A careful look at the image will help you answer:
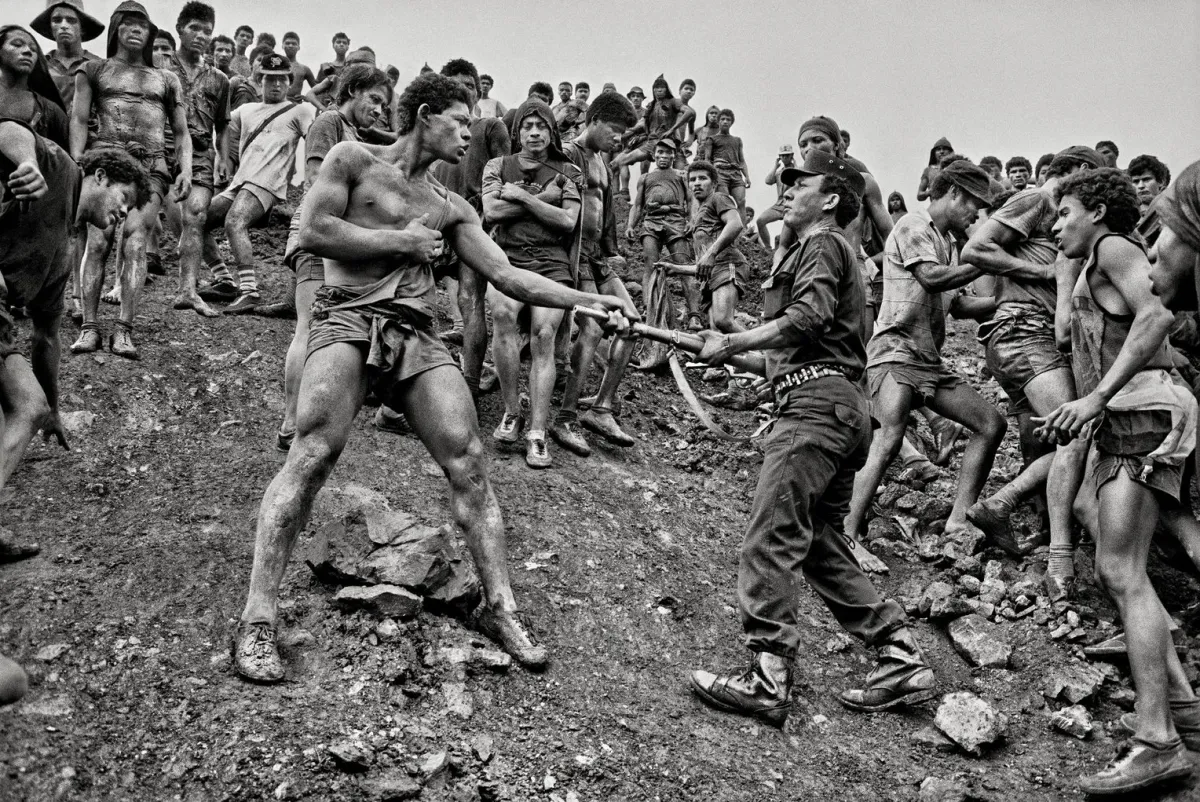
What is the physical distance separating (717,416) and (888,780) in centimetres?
550

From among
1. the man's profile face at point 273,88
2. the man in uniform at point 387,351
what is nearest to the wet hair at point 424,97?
the man in uniform at point 387,351

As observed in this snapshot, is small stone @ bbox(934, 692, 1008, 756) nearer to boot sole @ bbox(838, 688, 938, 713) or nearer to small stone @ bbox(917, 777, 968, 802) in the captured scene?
boot sole @ bbox(838, 688, 938, 713)

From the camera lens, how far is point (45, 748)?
3854mm

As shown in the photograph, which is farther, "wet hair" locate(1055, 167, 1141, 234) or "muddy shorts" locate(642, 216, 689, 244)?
"muddy shorts" locate(642, 216, 689, 244)

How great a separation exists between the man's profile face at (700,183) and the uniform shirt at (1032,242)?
523 cm

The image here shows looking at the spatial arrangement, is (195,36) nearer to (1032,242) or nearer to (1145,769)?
(1032,242)

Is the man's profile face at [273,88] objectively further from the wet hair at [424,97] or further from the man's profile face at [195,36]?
the wet hair at [424,97]

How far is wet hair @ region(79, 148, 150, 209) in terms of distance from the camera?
7.19m

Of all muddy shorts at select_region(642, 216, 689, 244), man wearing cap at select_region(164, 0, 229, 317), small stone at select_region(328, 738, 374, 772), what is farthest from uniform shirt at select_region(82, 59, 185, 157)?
small stone at select_region(328, 738, 374, 772)

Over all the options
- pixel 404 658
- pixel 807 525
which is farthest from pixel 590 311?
pixel 404 658

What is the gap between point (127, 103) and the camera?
26.8 feet

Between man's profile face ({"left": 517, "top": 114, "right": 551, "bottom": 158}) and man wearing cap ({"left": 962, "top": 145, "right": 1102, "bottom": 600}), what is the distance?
3.03 m

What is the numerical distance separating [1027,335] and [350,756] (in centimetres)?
485

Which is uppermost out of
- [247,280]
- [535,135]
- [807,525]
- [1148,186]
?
[1148,186]
